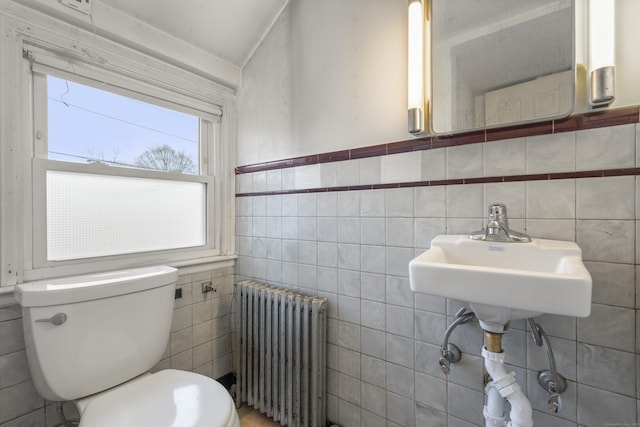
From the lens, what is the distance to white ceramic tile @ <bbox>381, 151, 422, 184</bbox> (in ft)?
3.72

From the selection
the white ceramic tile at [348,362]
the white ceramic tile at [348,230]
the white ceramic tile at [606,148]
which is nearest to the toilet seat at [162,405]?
the white ceramic tile at [348,362]

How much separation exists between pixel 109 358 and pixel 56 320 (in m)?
0.24

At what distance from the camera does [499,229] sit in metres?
0.91

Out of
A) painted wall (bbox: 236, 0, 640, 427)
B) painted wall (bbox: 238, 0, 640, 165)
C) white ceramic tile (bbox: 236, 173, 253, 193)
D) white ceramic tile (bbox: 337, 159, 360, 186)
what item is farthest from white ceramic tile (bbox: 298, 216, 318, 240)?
white ceramic tile (bbox: 236, 173, 253, 193)

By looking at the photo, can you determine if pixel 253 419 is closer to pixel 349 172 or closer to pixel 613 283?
pixel 349 172

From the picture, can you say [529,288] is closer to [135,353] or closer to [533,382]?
[533,382]

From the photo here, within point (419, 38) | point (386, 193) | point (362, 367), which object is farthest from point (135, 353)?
point (419, 38)

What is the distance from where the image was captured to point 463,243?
0.95 meters

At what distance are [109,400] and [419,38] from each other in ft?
5.69

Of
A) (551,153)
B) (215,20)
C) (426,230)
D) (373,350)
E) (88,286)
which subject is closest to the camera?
(551,153)

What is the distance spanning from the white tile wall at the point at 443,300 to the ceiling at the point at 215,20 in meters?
0.91

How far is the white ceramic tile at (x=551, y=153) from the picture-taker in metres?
0.87

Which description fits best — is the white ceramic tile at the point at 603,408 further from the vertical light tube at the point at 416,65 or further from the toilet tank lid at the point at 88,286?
the toilet tank lid at the point at 88,286

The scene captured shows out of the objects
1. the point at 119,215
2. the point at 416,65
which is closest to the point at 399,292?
the point at 416,65
